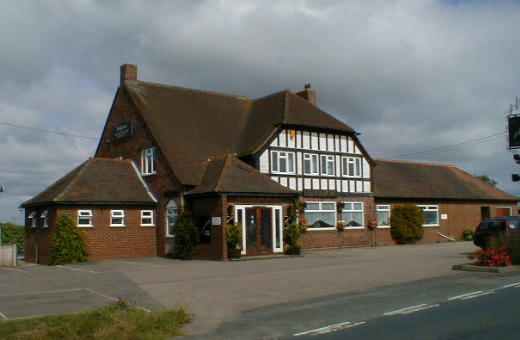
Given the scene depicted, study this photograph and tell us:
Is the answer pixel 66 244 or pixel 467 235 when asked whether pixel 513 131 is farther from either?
pixel 66 244

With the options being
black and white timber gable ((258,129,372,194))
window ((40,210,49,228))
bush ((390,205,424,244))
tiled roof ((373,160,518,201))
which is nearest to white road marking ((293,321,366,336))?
black and white timber gable ((258,129,372,194))

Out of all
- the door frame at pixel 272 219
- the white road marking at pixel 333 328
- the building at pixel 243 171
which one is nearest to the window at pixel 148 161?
the building at pixel 243 171

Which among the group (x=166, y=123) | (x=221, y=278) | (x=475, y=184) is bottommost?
(x=221, y=278)

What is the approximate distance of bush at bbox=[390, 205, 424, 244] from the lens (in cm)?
3512

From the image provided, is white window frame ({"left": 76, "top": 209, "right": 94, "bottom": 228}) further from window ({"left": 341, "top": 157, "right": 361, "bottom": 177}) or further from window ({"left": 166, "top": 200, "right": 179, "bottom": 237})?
window ({"left": 341, "top": 157, "right": 361, "bottom": 177})

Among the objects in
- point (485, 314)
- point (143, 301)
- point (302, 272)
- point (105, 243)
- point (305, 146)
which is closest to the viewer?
point (485, 314)

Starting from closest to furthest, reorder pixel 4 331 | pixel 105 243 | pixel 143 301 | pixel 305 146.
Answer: pixel 4 331 → pixel 143 301 → pixel 105 243 → pixel 305 146

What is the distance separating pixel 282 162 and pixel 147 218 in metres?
7.13

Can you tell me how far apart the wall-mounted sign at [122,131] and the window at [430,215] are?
1805 centimetres

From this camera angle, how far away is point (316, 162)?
31.2 metres

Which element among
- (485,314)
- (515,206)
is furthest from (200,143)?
(515,206)

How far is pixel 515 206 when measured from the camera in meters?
43.8

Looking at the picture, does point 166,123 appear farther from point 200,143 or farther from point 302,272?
point 302,272

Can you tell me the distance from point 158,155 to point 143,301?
1622 cm
